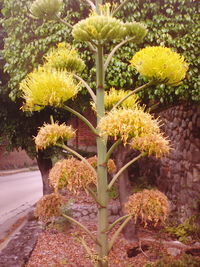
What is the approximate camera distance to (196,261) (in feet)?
15.7

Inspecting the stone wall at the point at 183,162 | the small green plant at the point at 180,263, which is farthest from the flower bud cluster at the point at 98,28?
the stone wall at the point at 183,162

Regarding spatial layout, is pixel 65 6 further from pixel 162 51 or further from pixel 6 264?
pixel 6 264

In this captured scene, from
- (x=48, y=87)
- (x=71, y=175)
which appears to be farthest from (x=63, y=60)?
(x=71, y=175)

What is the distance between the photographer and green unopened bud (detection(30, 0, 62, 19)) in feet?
11.3

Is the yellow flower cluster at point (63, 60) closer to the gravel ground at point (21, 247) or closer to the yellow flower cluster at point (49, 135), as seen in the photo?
the yellow flower cluster at point (49, 135)

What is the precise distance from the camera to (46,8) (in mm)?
3488

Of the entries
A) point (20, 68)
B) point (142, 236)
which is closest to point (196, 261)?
point (142, 236)

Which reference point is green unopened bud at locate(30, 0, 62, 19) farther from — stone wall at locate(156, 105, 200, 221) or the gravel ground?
stone wall at locate(156, 105, 200, 221)

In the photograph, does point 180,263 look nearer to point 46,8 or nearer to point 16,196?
point 46,8

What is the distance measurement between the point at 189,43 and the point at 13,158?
775 inches

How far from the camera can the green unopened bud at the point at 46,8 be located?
3.43 meters

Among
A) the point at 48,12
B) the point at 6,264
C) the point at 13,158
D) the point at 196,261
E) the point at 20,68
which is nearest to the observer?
the point at 48,12

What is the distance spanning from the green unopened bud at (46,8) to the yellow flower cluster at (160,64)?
99cm

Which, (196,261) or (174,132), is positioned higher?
(174,132)
